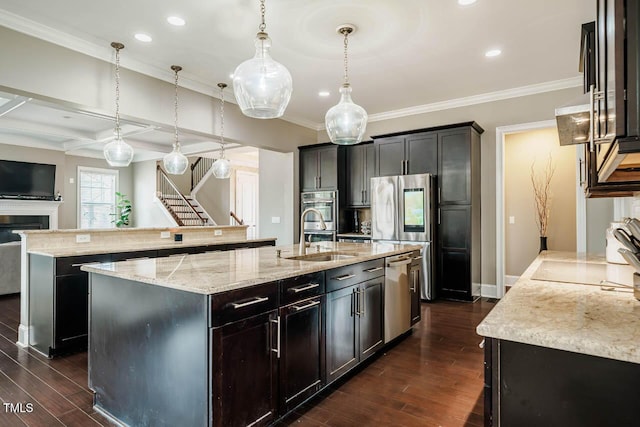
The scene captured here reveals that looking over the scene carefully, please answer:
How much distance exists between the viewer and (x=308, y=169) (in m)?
6.56

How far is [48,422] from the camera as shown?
2.14m

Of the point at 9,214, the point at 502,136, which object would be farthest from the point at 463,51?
the point at 9,214

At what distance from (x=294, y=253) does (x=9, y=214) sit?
830 centimetres

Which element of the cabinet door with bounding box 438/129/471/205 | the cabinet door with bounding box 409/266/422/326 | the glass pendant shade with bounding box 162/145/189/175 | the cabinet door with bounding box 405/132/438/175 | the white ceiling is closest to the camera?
the white ceiling

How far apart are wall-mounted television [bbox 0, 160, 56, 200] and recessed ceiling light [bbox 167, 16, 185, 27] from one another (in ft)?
23.9

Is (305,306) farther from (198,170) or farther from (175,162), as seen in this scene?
(198,170)

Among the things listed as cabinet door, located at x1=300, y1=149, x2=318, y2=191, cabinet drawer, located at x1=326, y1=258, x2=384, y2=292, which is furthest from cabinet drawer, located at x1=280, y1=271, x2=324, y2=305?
cabinet door, located at x1=300, y1=149, x2=318, y2=191

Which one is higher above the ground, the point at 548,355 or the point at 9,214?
the point at 9,214

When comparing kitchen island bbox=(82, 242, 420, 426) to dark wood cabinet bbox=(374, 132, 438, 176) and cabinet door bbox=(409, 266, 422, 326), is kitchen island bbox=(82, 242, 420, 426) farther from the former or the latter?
dark wood cabinet bbox=(374, 132, 438, 176)

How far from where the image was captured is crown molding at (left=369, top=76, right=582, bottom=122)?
4699 millimetres

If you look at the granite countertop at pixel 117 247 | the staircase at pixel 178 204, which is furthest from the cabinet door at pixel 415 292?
the staircase at pixel 178 204

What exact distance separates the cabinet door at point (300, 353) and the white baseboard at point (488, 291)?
12.7ft

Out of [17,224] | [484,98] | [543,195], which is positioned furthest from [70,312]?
[17,224]

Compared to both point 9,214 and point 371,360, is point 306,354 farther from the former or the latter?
point 9,214
